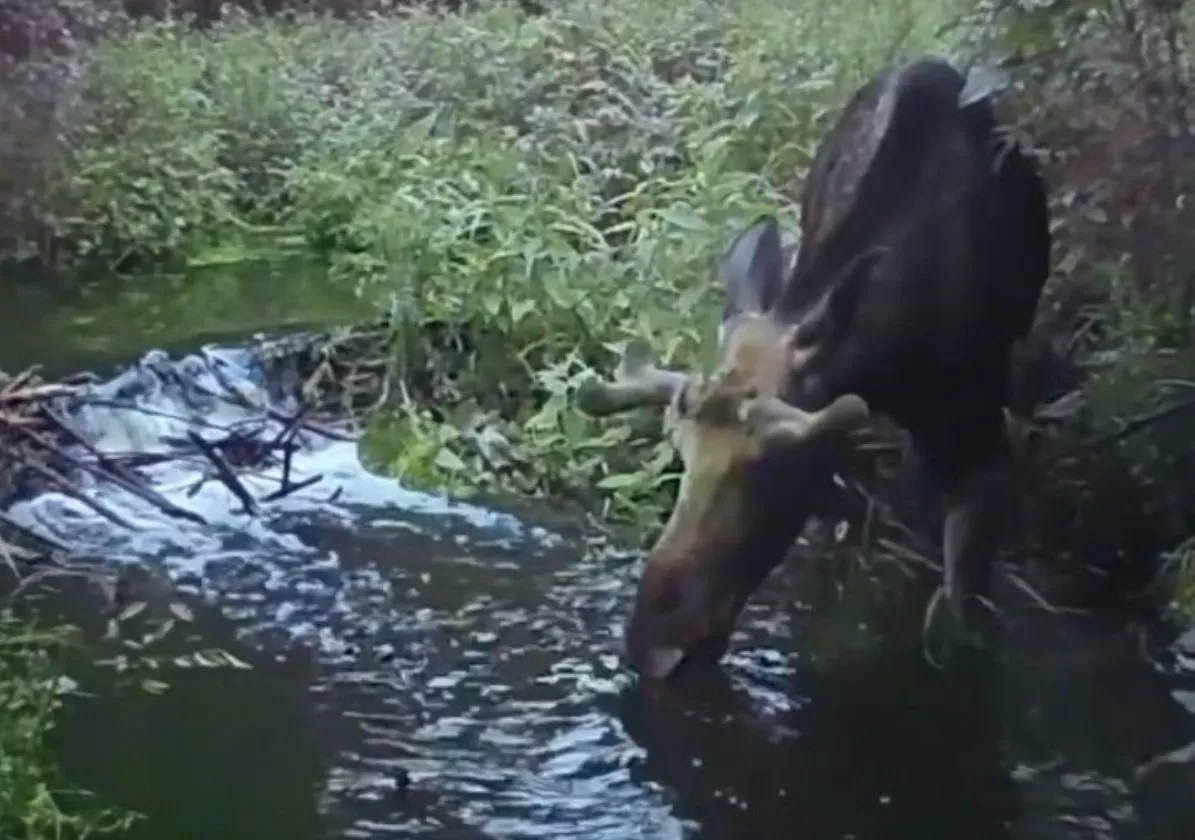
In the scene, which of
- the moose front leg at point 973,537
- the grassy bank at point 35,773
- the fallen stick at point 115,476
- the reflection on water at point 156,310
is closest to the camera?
the grassy bank at point 35,773

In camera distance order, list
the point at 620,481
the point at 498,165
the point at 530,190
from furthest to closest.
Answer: the point at 498,165 → the point at 530,190 → the point at 620,481

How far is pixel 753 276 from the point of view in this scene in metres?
4.63

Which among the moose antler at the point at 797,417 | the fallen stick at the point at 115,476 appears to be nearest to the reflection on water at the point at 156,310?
the fallen stick at the point at 115,476

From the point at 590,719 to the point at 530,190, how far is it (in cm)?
459

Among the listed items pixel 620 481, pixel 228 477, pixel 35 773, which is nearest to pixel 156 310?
pixel 228 477

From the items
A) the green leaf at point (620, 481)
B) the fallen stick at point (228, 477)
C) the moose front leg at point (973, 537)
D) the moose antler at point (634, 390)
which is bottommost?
the fallen stick at point (228, 477)

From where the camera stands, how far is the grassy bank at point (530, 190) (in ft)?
18.4

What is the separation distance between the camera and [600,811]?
4.30m

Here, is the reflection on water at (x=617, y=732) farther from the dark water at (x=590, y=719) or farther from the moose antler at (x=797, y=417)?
the moose antler at (x=797, y=417)

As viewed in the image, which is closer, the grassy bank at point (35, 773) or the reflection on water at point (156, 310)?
the grassy bank at point (35, 773)

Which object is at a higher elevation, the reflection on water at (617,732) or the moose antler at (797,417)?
the moose antler at (797,417)

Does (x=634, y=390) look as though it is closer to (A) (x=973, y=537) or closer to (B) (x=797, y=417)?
(B) (x=797, y=417)

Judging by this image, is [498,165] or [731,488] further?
[498,165]

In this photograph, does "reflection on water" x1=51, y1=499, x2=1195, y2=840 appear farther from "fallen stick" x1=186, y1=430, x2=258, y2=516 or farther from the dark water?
"fallen stick" x1=186, y1=430, x2=258, y2=516
